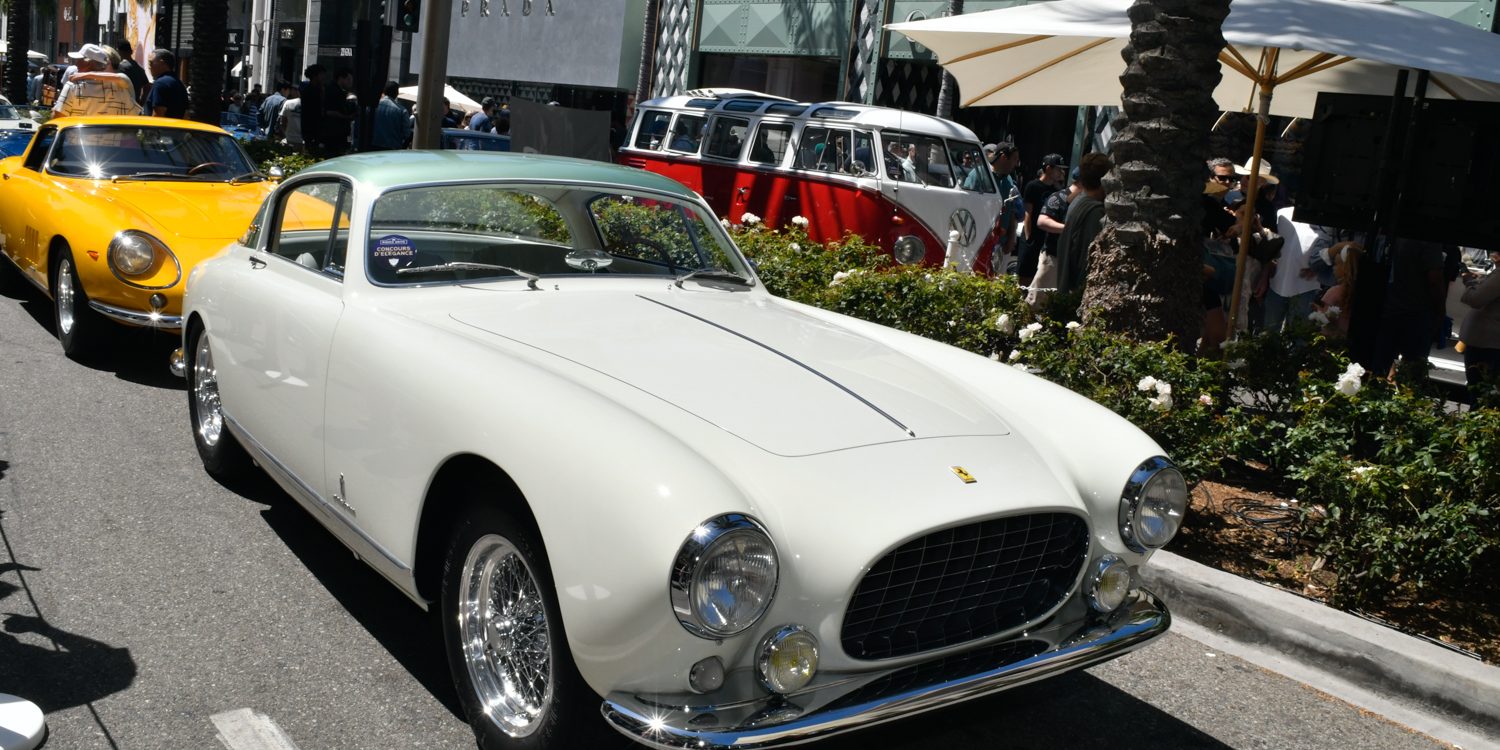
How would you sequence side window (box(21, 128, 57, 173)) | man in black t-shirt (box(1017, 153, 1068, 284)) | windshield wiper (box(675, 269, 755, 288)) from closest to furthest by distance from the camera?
windshield wiper (box(675, 269, 755, 288)) < side window (box(21, 128, 57, 173)) < man in black t-shirt (box(1017, 153, 1068, 284))

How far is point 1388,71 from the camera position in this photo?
8852 millimetres

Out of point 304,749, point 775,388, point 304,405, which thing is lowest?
point 304,749

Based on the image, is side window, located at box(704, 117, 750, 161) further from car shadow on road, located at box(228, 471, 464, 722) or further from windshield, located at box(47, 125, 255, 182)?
car shadow on road, located at box(228, 471, 464, 722)

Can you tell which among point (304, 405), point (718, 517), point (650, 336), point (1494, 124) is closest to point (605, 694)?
point (718, 517)

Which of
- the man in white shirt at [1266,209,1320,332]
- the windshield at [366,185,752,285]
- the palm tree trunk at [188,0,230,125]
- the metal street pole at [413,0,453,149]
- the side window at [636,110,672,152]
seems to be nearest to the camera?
the windshield at [366,185,752,285]

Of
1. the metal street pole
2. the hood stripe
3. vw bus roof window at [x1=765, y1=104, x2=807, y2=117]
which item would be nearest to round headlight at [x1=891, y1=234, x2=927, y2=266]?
the hood stripe

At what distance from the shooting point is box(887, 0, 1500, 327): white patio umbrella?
6.85 meters

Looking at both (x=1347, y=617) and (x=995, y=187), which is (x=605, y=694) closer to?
(x=1347, y=617)

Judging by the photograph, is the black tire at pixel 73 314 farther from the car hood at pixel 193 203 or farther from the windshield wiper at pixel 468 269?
the windshield wiper at pixel 468 269

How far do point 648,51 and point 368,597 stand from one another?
22.8 meters

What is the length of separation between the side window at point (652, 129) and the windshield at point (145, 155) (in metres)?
6.97

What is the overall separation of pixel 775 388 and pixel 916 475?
0.56 metres

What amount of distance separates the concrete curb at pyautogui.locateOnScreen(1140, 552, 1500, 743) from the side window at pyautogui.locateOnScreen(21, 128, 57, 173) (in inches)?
296

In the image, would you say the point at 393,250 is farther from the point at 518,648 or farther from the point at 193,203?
the point at 193,203
